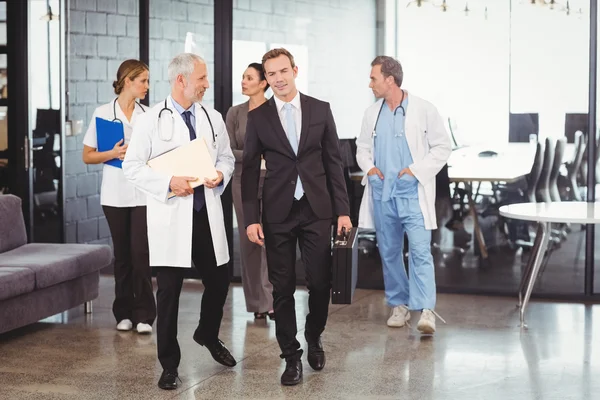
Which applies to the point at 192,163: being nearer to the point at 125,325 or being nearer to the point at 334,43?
the point at 125,325

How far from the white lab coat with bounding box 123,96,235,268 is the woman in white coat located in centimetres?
107

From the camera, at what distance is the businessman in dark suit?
4793mm

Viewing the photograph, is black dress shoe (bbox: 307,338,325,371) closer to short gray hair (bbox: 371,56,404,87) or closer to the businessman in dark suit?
the businessman in dark suit

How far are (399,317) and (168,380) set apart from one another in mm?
1834

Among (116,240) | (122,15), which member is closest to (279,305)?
(116,240)

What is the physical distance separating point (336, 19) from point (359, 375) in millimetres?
3130

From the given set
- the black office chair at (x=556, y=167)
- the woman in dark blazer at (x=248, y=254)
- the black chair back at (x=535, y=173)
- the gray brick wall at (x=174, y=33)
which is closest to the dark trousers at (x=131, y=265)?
the woman in dark blazer at (x=248, y=254)

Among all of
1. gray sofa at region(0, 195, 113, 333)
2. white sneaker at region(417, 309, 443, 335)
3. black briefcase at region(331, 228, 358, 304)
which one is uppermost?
black briefcase at region(331, 228, 358, 304)

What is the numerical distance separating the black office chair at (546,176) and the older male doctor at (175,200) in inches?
116

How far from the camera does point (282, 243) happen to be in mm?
4832

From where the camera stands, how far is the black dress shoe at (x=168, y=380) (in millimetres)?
4754

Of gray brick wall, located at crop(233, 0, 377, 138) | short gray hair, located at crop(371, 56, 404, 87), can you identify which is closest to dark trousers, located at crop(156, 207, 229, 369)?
short gray hair, located at crop(371, 56, 404, 87)

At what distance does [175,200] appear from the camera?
470 cm

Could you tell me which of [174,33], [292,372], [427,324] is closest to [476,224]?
[427,324]
